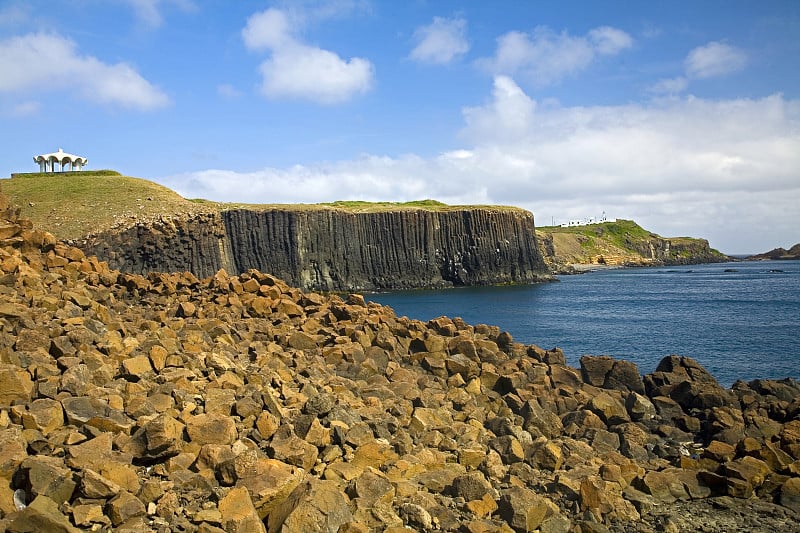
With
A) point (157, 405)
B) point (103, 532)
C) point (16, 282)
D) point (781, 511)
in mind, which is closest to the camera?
point (103, 532)

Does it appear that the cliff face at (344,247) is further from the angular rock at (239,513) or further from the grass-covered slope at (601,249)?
the angular rock at (239,513)

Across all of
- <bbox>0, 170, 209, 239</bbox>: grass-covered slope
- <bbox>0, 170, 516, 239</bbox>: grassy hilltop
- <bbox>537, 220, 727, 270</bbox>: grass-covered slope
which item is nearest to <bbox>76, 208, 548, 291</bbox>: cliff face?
<bbox>0, 170, 516, 239</bbox>: grassy hilltop

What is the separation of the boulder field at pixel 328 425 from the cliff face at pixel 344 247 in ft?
165

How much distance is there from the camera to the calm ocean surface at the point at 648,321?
3159 cm

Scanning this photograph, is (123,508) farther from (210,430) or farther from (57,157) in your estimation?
(57,157)

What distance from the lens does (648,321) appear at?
4772 cm

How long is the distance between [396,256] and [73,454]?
82.5 meters

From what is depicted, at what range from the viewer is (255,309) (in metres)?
18.9

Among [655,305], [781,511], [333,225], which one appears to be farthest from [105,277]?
[333,225]

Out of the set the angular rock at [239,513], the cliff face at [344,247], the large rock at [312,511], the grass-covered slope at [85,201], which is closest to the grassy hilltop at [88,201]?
the grass-covered slope at [85,201]

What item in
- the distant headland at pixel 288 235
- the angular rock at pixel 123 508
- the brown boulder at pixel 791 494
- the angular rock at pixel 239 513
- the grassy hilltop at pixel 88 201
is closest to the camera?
the angular rock at pixel 123 508

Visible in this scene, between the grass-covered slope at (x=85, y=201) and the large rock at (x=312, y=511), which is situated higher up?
the grass-covered slope at (x=85, y=201)

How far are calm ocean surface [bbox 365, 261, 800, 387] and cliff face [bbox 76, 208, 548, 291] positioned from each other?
27.0ft

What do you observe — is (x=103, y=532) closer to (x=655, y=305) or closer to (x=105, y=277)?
(x=105, y=277)
